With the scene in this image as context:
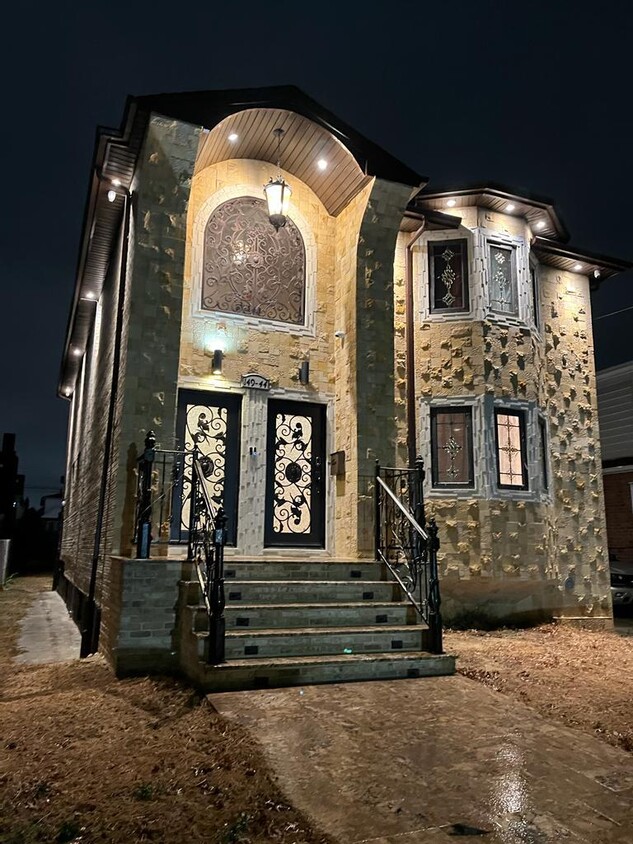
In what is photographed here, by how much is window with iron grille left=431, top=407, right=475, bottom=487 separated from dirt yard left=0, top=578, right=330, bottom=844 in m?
5.75

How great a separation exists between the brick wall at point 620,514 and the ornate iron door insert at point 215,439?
47.8 feet

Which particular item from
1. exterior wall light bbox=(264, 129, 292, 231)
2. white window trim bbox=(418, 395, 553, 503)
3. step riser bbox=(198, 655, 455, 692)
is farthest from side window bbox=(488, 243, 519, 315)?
step riser bbox=(198, 655, 455, 692)

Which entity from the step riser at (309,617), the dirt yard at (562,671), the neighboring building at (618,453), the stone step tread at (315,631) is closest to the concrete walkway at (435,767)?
the dirt yard at (562,671)

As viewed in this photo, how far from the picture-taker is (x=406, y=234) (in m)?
10.8

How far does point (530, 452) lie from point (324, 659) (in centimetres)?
599

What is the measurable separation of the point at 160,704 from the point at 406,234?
8.46 m

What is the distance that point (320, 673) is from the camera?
18.4 feet

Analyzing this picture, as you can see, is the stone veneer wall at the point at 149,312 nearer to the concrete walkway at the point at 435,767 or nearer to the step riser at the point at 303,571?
the step riser at the point at 303,571

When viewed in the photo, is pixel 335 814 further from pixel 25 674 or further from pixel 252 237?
pixel 252 237

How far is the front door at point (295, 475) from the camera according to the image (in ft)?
28.5

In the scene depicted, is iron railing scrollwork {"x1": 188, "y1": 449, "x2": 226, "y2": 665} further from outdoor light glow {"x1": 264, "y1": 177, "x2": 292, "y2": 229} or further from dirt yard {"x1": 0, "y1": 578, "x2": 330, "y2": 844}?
outdoor light glow {"x1": 264, "y1": 177, "x2": 292, "y2": 229}

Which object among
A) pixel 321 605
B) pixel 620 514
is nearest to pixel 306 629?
pixel 321 605

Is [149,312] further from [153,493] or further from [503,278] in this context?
[503,278]

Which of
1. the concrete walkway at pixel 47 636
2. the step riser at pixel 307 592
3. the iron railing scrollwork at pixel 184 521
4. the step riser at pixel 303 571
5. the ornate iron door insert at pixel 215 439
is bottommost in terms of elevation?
the concrete walkway at pixel 47 636
